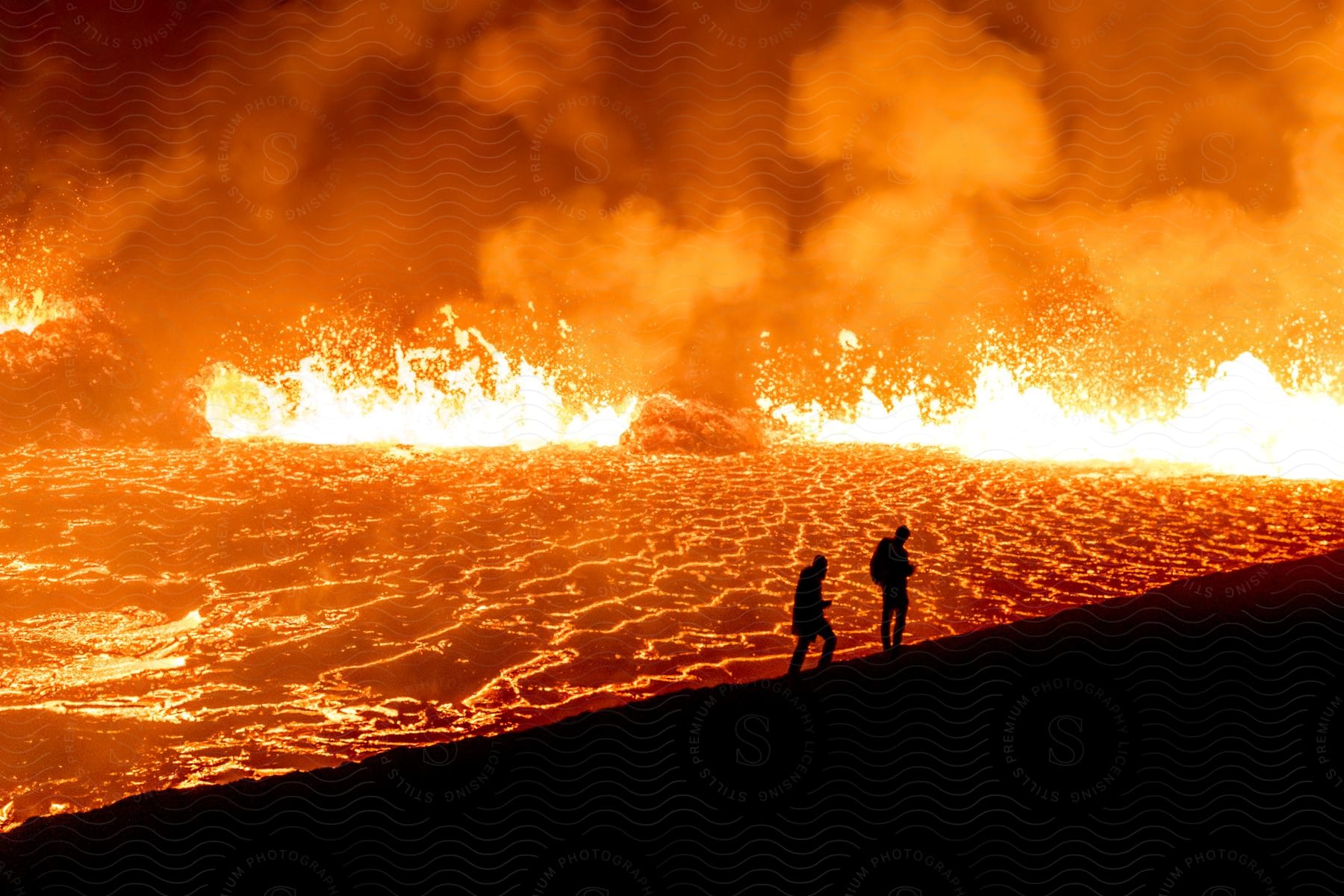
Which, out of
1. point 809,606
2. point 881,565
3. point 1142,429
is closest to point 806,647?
point 809,606

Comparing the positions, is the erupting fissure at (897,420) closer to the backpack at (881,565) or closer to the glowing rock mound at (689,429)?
the glowing rock mound at (689,429)

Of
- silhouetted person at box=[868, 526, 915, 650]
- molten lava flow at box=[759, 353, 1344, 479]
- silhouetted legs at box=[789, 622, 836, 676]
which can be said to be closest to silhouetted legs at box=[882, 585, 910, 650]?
silhouetted person at box=[868, 526, 915, 650]

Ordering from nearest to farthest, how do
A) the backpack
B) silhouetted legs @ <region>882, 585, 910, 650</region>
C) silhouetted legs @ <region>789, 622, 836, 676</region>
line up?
1. silhouetted legs @ <region>789, 622, 836, 676</region>
2. the backpack
3. silhouetted legs @ <region>882, 585, 910, 650</region>

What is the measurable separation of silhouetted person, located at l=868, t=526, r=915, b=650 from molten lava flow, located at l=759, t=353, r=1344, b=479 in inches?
1091

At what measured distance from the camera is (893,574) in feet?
39.1

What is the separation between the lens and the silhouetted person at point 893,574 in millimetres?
11836

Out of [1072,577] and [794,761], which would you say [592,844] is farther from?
[1072,577]

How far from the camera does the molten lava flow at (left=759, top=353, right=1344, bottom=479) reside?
3516cm

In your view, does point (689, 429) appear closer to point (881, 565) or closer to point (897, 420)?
point (897, 420)

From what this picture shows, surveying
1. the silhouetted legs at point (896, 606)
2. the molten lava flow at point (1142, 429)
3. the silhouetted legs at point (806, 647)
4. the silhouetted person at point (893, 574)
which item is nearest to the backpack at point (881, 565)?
the silhouetted person at point (893, 574)

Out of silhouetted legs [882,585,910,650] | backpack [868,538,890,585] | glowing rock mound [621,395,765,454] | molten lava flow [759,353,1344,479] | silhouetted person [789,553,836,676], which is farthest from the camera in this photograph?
glowing rock mound [621,395,765,454]

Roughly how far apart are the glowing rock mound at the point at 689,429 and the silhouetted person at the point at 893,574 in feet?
104

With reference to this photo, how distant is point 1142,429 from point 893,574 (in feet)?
126

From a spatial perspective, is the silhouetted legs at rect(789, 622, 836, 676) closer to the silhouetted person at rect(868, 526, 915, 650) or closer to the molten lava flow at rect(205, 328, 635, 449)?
the silhouetted person at rect(868, 526, 915, 650)
